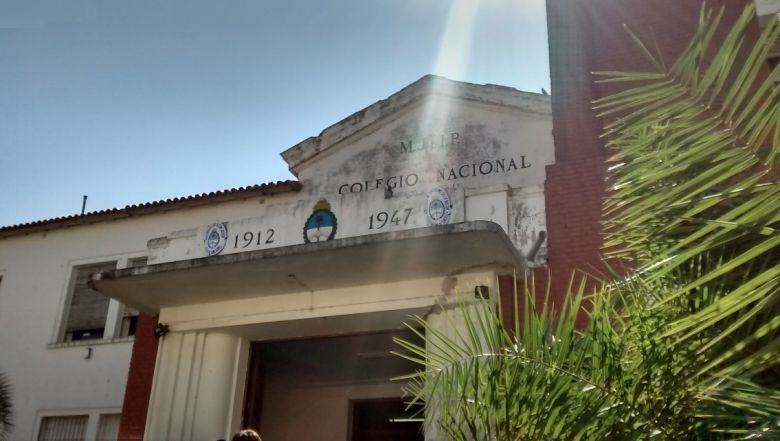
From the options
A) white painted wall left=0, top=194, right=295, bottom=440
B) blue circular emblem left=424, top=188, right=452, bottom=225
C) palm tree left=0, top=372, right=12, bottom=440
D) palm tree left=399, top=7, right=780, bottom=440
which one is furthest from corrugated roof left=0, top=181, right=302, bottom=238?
palm tree left=399, top=7, right=780, bottom=440

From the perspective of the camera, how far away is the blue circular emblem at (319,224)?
10.5m

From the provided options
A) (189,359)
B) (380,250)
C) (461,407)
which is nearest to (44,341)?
(189,359)

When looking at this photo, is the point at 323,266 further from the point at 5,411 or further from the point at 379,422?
the point at 5,411

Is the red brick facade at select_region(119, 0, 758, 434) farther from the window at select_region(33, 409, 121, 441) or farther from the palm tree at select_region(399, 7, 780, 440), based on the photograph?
the window at select_region(33, 409, 121, 441)

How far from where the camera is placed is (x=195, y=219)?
16250 mm

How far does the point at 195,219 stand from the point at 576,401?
45.6 feet

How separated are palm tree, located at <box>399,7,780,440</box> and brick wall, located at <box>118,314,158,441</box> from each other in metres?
7.83

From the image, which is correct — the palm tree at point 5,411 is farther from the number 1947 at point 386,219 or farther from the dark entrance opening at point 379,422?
the number 1947 at point 386,219

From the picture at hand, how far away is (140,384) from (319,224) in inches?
124

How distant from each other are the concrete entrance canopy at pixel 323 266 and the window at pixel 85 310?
271 inches

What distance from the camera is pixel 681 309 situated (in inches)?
126

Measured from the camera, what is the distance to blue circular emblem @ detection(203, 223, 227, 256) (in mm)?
10664

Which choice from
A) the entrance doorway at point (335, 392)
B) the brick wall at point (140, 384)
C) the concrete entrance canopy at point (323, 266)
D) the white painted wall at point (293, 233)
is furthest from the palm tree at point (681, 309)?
the entrance doorway at point (335, 392)

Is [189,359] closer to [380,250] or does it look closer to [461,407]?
[380,250]
